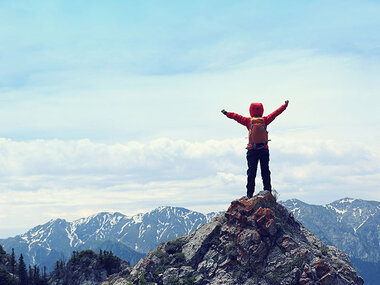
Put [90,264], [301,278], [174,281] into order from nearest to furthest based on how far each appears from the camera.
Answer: [301,278]
[174,281]
[90,264]

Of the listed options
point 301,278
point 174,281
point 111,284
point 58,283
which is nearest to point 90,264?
point 58,283

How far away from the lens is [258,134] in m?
40.2

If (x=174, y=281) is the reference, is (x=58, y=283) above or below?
below

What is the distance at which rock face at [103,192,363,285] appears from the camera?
118 ft

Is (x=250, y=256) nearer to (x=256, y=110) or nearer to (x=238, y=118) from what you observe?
(x=238, y=118)

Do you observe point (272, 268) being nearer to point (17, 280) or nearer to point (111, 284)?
point (111, 284)

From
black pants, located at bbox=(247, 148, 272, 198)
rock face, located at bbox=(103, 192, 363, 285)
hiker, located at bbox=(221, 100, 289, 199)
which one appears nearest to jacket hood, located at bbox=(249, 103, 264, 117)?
hiker, located at bbox=(221, 100, 289, 199)

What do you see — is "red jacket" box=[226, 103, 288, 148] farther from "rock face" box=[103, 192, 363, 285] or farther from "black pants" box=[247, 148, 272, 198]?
"rock face" box=[103, 192, 363, 285]

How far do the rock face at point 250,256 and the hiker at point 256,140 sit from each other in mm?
1881

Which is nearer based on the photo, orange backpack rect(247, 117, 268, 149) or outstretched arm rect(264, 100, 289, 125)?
orange backpack rect(247, 117, 268, 149)

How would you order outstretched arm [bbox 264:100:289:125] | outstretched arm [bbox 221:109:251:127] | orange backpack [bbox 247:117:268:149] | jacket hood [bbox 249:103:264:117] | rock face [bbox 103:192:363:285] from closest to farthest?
rock face [bbox 103:192:363:285] < orange backpack [bbox 247:117:268:149] < outstretched arm [bbox 221:109:251:127] < outstretched arm [bbox 264:100:289:125] < jacket hood [bbox 249:103:264:117]

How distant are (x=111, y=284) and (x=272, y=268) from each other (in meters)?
15.5

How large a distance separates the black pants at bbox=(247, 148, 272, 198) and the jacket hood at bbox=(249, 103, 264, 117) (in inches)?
118

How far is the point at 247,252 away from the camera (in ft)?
122
